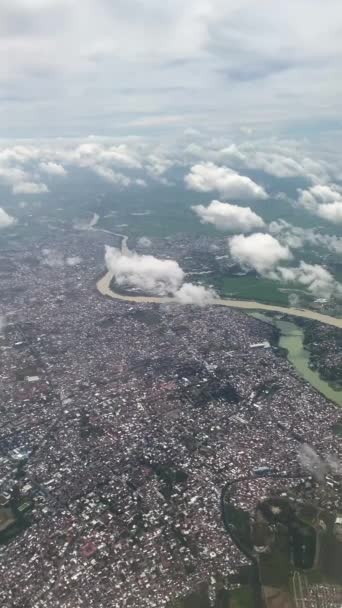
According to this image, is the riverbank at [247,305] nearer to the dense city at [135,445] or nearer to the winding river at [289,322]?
the winding river at [289,322]

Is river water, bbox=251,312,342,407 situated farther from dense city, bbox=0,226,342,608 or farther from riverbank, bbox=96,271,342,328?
riverbank, bbox=96,271,342,328

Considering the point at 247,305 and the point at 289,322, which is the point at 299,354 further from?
the point at 247,305

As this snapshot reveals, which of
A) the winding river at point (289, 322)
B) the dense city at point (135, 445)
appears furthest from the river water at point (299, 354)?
the dense city at point (135, 445)

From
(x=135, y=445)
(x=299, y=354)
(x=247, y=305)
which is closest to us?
(x=135, y=445)

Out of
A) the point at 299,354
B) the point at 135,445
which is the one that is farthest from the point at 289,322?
the point at 135,445

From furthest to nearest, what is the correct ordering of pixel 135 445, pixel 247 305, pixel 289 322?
pixel 247 305 < pixel 289 322 < pixel 135 445

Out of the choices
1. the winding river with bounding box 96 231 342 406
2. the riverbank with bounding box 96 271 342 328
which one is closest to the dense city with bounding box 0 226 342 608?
the winding river with bounding box 96 231 342 406

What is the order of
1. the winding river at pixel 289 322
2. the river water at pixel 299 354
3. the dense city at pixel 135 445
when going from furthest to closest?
1. the winding river at pixel 289 322
2. the river water at pixel 299 354
3. the dense city at pixel 135 445

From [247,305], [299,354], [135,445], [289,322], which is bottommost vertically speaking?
[247,305]

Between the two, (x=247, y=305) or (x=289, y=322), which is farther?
(x=247, y=305)
